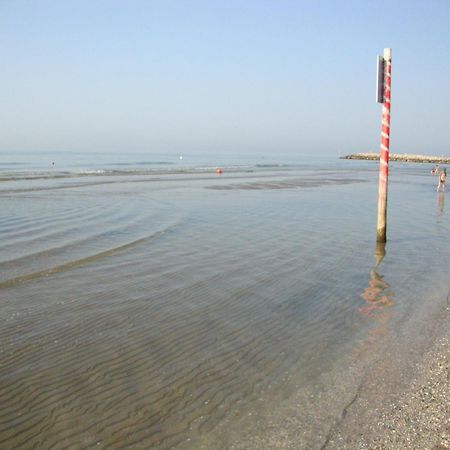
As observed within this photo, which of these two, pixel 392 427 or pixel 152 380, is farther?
pixel 152 380

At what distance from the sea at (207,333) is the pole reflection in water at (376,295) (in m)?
0.03

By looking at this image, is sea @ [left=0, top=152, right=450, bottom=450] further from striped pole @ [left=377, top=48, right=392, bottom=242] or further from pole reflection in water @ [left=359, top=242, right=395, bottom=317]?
striped pole @ [left=377, top=48, right=392, bottom=242]

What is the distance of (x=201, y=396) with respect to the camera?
432 cm

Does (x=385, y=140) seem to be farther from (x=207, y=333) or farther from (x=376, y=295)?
(x=207, y=333)

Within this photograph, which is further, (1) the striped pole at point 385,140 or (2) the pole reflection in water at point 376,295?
(1) the striped pole at point 385,140

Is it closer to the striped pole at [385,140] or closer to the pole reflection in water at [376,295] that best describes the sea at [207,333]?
the pole reflection in water at [376,295]

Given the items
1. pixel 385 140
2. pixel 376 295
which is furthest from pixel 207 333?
pixel 385 140

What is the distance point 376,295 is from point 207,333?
3.09 metres

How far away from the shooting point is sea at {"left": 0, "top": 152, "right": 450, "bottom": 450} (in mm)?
3918

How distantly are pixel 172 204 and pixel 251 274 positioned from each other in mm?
12529

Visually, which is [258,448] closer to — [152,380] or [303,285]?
[152,380]

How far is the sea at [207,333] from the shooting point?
12.9ft

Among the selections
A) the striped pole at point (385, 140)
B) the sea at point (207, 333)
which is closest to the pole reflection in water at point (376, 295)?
the sea at point (207, 333)

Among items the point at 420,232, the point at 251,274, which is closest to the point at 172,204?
the point at 420,232
